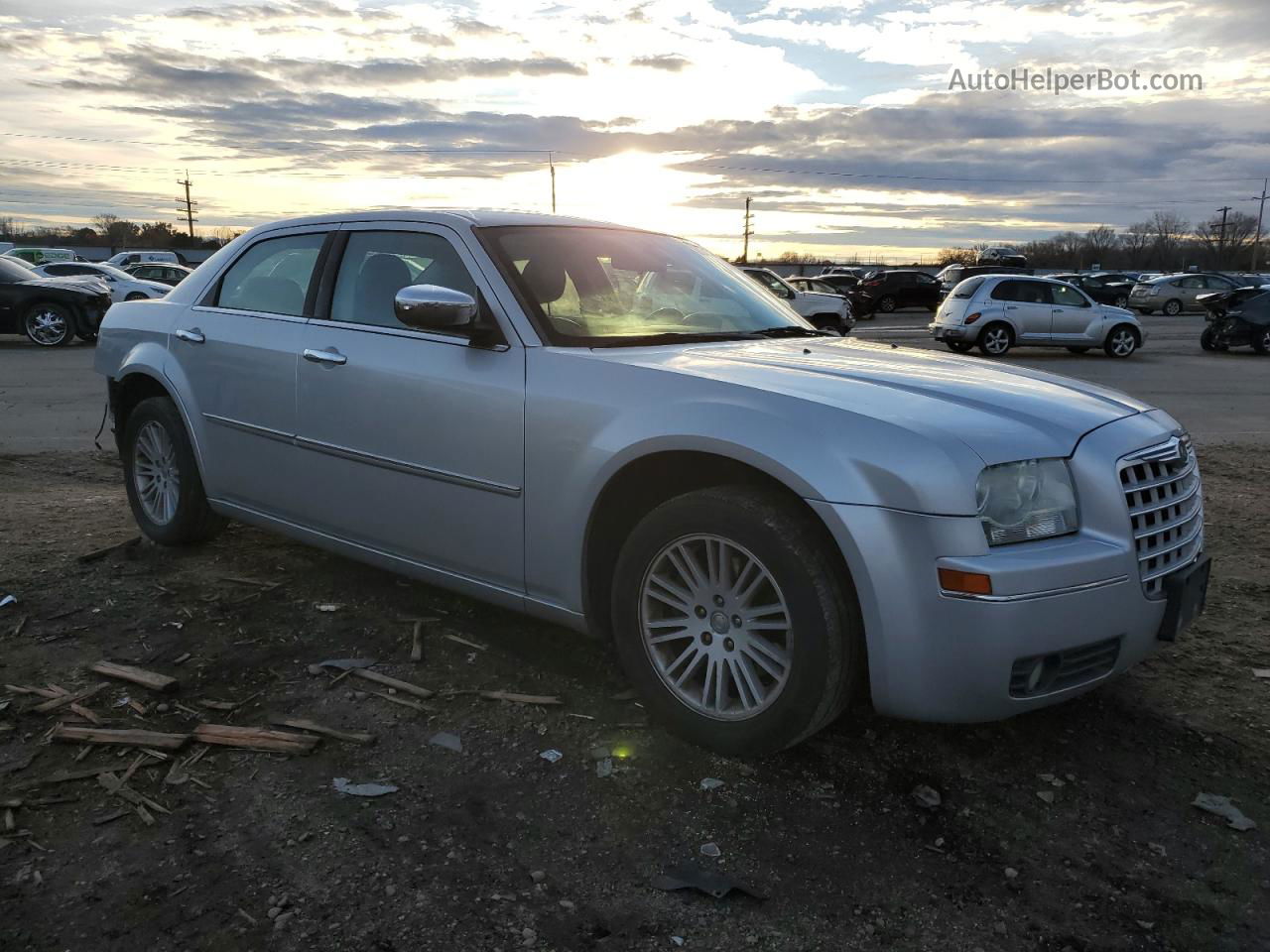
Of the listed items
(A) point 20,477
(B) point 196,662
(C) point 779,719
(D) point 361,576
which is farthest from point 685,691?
(A) point 20,477

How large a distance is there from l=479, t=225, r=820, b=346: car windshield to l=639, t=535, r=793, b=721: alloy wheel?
89cm

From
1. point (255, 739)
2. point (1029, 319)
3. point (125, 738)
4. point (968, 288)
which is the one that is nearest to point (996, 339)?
point (1029, 319)

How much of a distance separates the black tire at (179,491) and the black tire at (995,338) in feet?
57.9

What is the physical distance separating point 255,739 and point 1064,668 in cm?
243

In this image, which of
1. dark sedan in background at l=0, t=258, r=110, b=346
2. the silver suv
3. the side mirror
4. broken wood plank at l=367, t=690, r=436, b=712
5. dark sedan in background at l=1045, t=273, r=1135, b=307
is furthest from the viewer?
dark sedan in background at l=1045, t=273, r=1135, b=307

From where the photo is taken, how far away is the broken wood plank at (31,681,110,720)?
11.4 feet

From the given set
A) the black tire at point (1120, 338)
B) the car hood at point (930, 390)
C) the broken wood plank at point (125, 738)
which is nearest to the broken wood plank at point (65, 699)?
the broken wood plank at point (125, 738)

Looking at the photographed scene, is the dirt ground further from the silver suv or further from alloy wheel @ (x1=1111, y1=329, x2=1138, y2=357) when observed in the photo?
alloy wheel @ (x1=1111, y1=329, x2=1138, y2=357)

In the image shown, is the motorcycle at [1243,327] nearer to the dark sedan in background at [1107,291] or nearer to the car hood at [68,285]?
the car hood at [68,285]

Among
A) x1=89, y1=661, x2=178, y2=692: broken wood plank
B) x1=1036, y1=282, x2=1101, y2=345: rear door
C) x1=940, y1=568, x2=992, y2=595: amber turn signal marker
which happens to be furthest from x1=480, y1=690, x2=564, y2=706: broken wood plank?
x1=1036, y1=282, x2=1101, y2=345: rear door

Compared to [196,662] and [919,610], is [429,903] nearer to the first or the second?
[919,610]

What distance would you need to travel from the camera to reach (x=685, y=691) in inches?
126

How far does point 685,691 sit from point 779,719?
37cm

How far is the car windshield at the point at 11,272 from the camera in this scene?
18.7 m
